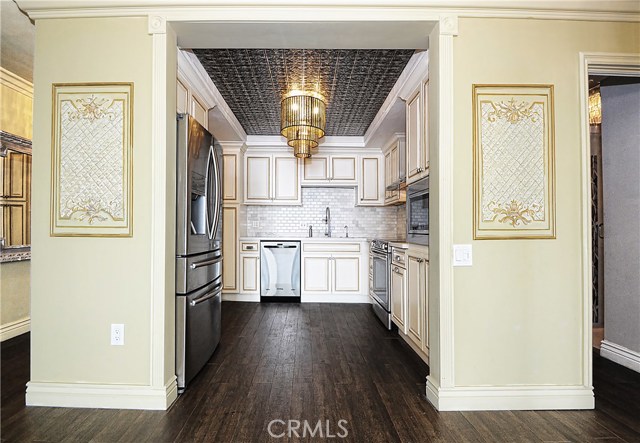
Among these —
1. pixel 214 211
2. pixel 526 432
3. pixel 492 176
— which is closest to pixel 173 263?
pixel 214 211

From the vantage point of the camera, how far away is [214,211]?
113 inches

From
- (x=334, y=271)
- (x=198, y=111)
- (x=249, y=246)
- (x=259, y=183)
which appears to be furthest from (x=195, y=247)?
(x=259, y=183)

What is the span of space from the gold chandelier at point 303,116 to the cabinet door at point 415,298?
166cm

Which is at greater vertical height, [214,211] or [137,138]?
[137,138]

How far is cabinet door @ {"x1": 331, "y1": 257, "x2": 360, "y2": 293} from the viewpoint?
5160mm

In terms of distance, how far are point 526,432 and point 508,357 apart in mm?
398

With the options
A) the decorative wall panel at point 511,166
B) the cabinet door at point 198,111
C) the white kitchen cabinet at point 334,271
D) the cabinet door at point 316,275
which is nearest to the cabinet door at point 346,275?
the white kitchen cabinet at point 334,271

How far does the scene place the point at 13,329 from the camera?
11.1 feet

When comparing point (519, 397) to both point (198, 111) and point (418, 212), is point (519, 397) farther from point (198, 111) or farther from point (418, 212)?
point (198, 111)

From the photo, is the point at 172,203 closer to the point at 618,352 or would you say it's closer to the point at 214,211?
the point at 214,211

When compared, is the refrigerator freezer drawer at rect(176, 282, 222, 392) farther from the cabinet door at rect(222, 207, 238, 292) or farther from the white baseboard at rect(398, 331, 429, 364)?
the cabinet door at rect(222, 207, 238, 292)

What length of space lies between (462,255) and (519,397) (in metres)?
0.90

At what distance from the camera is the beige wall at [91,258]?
2129 mm

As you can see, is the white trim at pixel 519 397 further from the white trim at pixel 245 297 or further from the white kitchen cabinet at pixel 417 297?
the white trim at pixel 245 297
